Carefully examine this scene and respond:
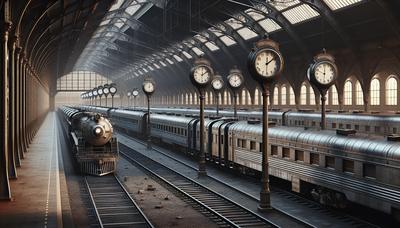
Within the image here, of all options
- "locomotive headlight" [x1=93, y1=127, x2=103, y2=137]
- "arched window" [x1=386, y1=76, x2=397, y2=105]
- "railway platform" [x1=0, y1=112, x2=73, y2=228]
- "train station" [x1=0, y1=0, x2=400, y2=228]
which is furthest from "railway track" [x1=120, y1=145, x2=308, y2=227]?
"arched window" [x1=386, y1=76, x2=397, y2=105]

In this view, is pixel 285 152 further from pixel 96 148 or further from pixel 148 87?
pixel 148 87

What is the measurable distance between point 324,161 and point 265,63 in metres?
4.11

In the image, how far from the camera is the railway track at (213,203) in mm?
17156

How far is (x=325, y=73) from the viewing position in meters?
24.4

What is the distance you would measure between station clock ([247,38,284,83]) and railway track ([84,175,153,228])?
20.7ft

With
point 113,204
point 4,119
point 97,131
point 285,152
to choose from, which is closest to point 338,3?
point 97,131

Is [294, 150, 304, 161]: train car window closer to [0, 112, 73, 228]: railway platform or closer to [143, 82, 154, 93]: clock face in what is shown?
[0, 112, 73, 228]: railway platform

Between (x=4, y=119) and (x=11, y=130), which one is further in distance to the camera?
(x=11, y=130)

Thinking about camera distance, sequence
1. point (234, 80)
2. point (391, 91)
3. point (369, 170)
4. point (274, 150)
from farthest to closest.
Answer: point (391, 91)
point (234, 80)
point (274, 150)
point (369, 170)

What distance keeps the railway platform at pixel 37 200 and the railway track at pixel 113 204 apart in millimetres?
1120

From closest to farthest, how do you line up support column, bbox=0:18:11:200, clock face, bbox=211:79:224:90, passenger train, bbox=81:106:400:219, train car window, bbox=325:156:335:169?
passenger train, bbox=81:106:400:219
support column, bbox=0:18:11:200
train car window, bbox=325:156:335:169
clock face, bbox=211:79:224:90

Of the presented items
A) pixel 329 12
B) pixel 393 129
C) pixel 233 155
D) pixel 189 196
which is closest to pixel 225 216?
pixel 189 196

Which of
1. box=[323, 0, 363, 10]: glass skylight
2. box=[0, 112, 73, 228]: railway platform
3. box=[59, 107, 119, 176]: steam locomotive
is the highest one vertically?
box=[323, 0, 363, 10]: glass skylight

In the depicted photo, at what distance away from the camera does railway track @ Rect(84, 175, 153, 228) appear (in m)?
17.5
